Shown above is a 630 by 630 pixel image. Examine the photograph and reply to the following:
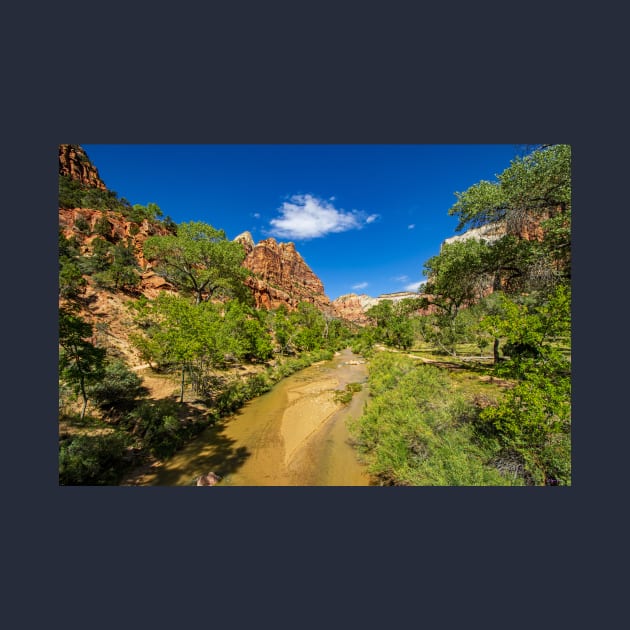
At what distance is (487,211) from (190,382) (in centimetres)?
1371

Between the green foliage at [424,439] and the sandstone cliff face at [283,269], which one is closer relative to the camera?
the green foliage at [424,439]

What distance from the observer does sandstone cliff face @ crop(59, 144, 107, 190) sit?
34812mm

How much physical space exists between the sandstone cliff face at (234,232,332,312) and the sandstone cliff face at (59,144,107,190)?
39.1 m

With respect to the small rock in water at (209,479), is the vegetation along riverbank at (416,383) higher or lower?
higher

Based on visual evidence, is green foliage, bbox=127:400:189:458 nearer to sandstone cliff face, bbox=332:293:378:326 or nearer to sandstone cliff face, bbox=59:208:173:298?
sandstone cliff face, bbox=59:208:173:298

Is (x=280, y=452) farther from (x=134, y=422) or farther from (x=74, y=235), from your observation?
(x=74, y=235)

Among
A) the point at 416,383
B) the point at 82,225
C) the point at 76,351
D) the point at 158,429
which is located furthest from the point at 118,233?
the point at 416,383

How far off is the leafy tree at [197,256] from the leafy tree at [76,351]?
10550 millimetres

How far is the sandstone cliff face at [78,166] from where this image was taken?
3481 centimetres

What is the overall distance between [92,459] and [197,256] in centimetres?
1364

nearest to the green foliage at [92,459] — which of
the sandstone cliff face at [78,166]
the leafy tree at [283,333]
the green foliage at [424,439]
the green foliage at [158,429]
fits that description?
the green foliage at [158,429]

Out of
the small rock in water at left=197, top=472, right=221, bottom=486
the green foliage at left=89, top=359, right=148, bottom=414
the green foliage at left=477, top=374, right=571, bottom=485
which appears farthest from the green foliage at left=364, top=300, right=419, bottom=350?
the green foliage at left=89, top=359, right=148, bottom=414

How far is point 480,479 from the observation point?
4023mm

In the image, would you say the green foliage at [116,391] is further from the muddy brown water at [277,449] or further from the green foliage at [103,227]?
the green foliage at [103,227]
